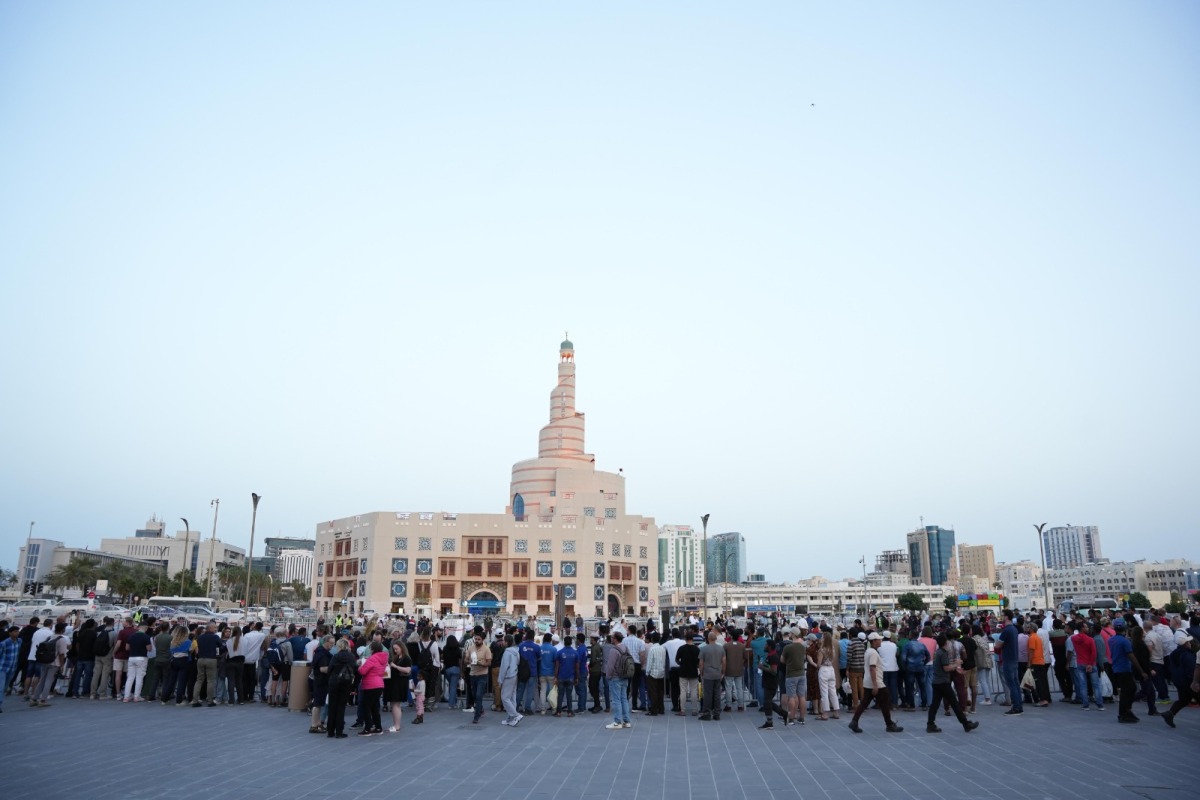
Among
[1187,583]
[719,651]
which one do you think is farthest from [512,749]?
[1187,583]

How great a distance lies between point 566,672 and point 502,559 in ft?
237

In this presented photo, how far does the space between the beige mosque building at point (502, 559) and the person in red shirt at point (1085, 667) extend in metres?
68.9

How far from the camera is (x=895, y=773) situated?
1017 cm

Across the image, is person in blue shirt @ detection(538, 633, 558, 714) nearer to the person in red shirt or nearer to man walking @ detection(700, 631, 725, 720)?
man walking @ detection(700, 631, 725, 720)

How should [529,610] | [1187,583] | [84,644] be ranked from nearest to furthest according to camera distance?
[84,644] → [529,610] → [1187,583]

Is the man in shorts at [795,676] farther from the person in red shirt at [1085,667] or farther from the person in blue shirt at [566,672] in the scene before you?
the person in red shirt at [1085,667]

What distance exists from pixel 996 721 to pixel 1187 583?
179657 millimetres

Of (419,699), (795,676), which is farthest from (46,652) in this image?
(795,676)

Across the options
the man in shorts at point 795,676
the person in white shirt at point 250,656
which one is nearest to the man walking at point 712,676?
the man in shorts at point 795,676

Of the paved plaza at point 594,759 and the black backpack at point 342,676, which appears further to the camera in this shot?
the black backpack at point 342,676

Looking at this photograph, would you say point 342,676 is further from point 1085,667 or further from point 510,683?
point 1085,667

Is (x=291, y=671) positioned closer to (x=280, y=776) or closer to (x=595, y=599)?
(x=280, y=776)

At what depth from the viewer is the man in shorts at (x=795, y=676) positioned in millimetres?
14695

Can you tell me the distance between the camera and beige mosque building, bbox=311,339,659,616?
8419 centimetres
